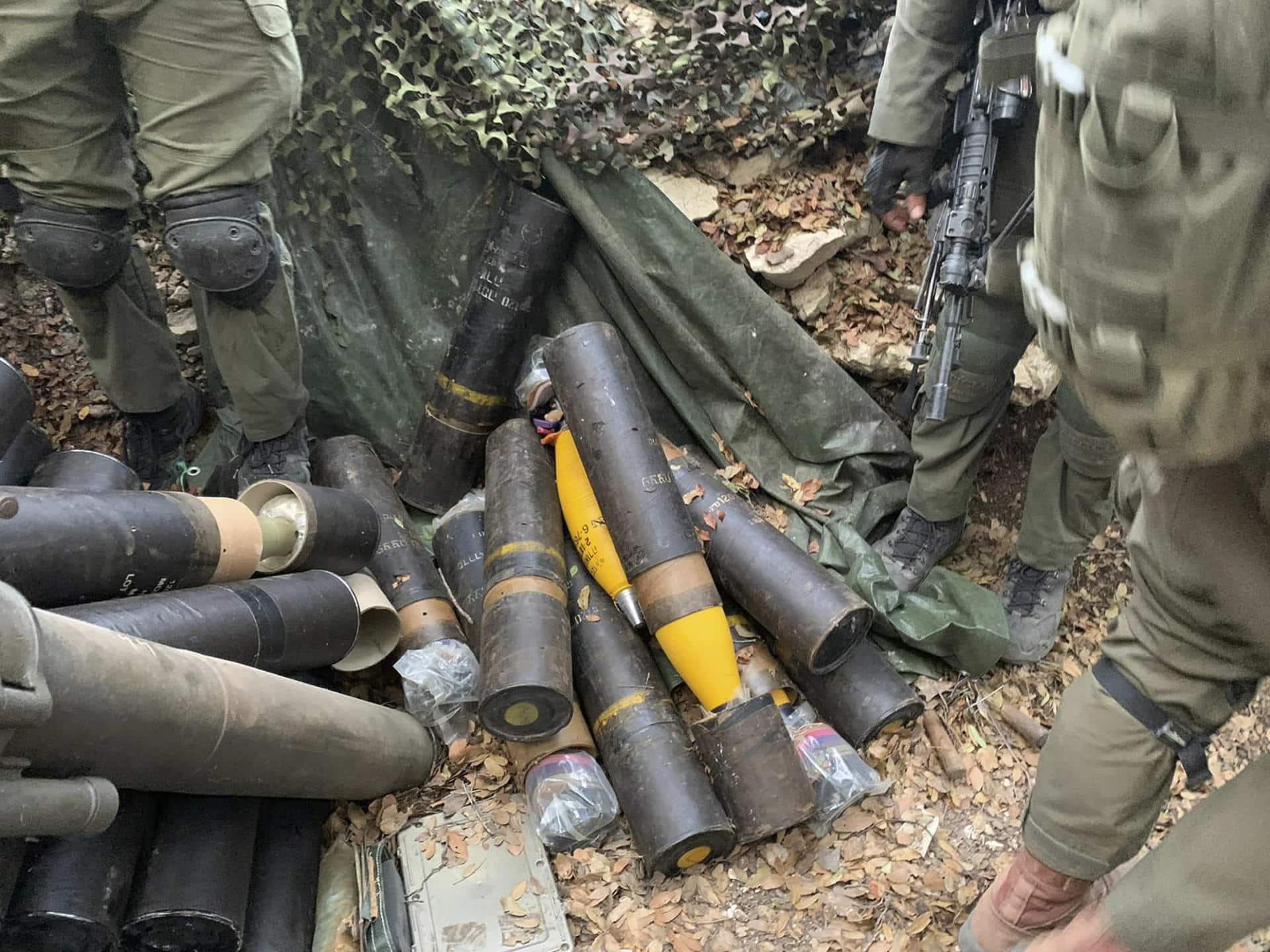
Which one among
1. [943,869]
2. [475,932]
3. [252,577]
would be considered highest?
[252,577]

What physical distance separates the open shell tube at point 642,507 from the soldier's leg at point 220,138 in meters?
0.96

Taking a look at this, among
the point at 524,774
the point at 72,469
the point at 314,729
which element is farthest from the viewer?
the point at 72,469

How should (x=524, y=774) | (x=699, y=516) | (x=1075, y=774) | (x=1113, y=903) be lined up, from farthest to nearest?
(x=699, y=516) < (x=524, y=774) < (x=1075, y=774) < (x=1113, y=903)

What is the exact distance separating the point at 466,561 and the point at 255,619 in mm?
858

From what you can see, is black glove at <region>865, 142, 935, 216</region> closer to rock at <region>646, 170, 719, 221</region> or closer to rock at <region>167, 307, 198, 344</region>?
rock at <region>646, 170, 719, 221</region>

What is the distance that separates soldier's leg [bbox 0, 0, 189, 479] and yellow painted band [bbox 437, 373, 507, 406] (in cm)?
109

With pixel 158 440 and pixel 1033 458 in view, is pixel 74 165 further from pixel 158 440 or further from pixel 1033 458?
pixel 1033 458

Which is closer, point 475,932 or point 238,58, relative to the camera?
point 475,932

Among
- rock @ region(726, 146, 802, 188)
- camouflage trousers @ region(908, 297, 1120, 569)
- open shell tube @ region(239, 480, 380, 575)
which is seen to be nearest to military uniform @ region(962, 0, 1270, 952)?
camouflage trousers @ region(908, 297, 1120, 569)

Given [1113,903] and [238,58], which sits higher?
[238,58]

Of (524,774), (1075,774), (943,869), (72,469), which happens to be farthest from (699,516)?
(72,469)

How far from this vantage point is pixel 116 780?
1.60m

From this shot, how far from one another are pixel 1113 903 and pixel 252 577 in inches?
85.3

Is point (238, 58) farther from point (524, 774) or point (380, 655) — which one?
point (524, 774)
